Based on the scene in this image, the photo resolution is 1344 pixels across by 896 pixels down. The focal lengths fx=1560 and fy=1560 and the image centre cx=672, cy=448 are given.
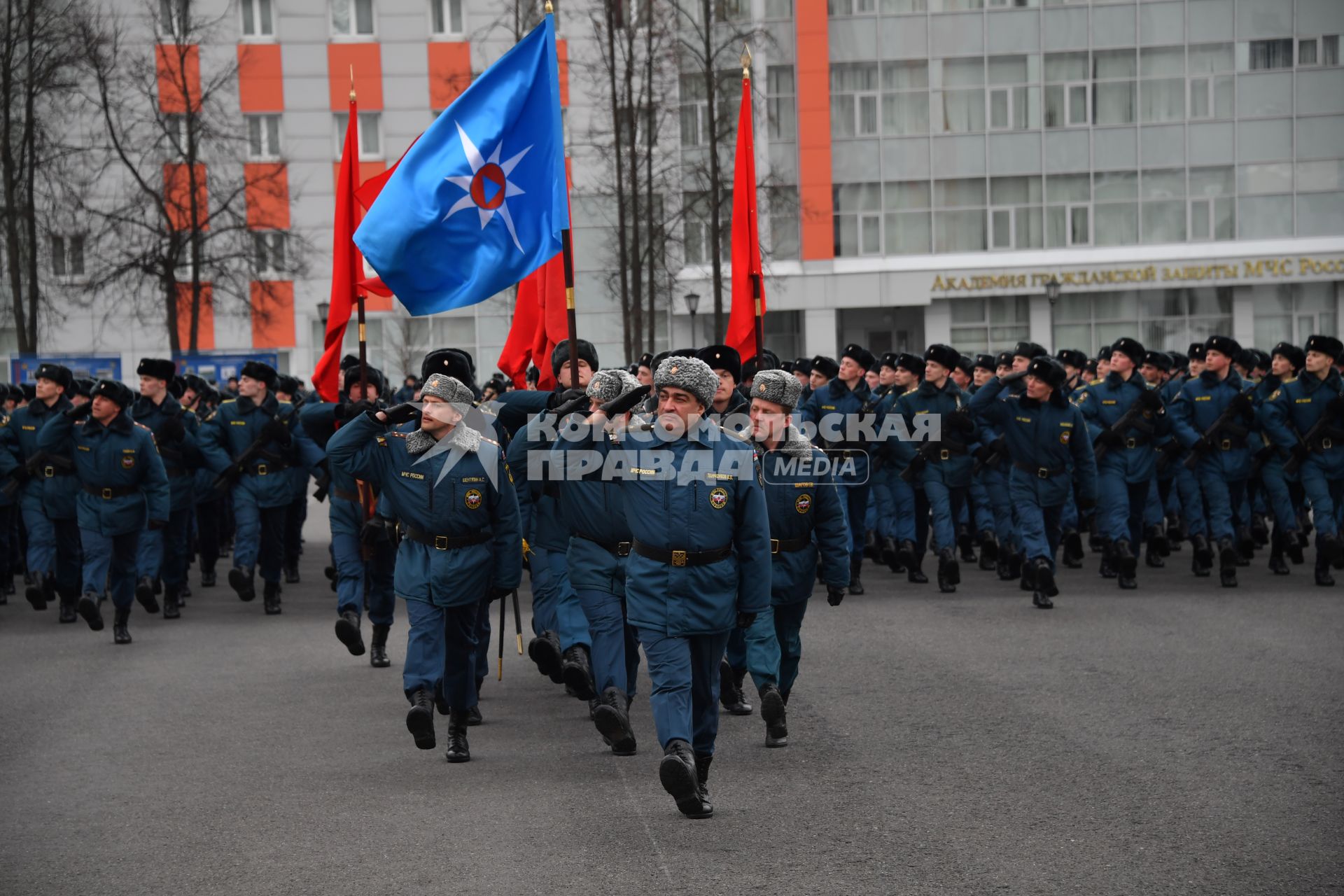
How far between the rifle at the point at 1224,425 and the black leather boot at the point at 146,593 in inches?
377

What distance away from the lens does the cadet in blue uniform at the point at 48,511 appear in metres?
13.9

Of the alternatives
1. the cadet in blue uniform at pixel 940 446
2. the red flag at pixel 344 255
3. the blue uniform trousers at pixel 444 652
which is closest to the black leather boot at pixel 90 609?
the red flag at pixel 344 255

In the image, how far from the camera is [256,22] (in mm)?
45250

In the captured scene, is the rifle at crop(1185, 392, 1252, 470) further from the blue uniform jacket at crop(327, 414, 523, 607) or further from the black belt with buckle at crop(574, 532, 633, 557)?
the blue uniform jacket at crop(327, 414, 523, 607)

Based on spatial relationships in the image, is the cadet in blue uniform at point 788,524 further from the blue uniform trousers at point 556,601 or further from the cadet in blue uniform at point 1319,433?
the cadet in blue uniform at point 1319,433

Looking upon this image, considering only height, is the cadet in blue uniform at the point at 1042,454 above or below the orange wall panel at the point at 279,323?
below

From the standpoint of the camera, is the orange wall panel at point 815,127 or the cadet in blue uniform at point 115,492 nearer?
the cadet in blue uniform at point 115,492

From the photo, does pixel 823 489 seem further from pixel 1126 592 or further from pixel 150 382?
pixel 150 382

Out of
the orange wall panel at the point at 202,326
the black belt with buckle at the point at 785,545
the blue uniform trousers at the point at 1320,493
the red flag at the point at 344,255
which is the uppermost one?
the orange wall panel at the point at 202,326

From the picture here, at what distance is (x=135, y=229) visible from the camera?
36.5m

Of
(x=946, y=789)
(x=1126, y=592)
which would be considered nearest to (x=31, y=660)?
(x=946, y=789)

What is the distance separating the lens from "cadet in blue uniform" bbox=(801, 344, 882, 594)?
1531cm

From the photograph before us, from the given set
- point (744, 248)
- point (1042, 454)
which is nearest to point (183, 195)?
point (744, 248)

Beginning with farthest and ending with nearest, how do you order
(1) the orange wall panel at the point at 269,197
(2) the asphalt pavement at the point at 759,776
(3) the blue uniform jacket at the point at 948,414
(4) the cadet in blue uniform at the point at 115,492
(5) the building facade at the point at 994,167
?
(5) the building facade at the point at 994,167 < (1) the orange wall panel at the point at 269,197 < (3) the blue uniform jacket at the point at 948,414 < (4) the cadet in blue uniform at the point at 115,492 < (2) the asphalt pavement at the point at 759,776
